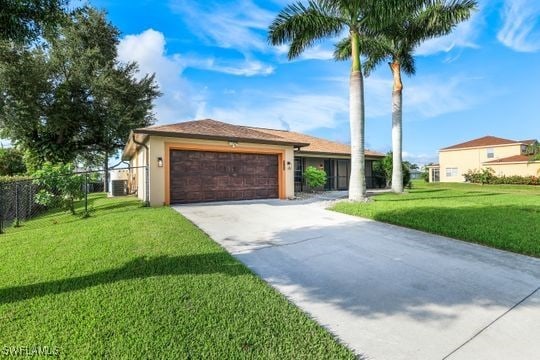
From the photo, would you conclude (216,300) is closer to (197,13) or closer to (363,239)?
(363,239)

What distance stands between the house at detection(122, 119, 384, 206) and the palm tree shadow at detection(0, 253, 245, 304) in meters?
6.73

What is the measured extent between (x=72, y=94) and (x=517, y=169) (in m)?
41.4

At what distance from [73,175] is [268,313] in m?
10.2

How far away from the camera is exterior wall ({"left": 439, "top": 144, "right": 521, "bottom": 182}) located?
1252 inches

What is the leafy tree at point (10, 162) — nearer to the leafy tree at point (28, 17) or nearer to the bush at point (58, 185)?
the bush at point (58, 185)

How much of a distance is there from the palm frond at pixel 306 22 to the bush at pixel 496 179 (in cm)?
2541

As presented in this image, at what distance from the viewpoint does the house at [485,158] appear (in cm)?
2833

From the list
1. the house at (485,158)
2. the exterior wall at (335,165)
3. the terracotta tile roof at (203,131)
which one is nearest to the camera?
the terracotta tile roof at (203,131)

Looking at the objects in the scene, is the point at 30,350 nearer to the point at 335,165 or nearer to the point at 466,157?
the point at 335,165

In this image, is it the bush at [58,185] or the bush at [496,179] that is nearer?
the bush at [58,185]

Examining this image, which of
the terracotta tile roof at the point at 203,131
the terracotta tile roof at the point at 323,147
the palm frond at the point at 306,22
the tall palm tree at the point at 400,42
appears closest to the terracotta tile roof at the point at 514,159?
the terracotta tile roof at the point at 323,147

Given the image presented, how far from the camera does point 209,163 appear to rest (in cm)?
1184

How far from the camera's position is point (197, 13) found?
1159 cm

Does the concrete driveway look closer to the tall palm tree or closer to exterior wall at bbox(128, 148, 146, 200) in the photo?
exterior wall at bbox(128, 148, 146, 200)
